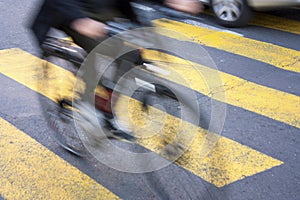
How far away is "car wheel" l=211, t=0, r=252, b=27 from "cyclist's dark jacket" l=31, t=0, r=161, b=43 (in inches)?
151

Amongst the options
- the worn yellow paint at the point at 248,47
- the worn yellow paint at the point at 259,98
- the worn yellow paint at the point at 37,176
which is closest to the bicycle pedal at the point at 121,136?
the worn yellow paint at the point at 37,176

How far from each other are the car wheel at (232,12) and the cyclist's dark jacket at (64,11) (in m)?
3.84

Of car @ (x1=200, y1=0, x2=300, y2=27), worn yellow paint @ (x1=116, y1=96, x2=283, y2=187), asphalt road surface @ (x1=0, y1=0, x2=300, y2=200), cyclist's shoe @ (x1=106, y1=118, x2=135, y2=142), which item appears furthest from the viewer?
car @ (x1=200, y1=0, x2=300, y2=27)

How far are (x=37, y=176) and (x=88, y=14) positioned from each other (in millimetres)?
1414

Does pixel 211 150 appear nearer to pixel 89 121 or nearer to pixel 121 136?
pixel 121 136

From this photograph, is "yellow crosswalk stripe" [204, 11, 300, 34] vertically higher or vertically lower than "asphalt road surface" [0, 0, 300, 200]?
higher

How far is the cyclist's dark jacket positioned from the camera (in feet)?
11.0

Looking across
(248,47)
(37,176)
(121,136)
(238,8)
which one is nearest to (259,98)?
(248,47)

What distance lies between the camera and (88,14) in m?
3.37

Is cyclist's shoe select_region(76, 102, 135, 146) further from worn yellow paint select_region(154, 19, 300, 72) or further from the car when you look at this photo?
the car

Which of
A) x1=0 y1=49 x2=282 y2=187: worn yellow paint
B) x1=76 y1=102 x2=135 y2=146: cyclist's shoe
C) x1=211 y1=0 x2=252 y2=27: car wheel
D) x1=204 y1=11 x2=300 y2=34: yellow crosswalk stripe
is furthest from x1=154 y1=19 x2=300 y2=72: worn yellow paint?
x1=76 y1=102 x2=135 y2=146: cyclist's shoe

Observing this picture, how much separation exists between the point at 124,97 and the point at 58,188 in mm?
917

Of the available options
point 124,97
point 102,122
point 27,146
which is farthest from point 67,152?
point 124,97

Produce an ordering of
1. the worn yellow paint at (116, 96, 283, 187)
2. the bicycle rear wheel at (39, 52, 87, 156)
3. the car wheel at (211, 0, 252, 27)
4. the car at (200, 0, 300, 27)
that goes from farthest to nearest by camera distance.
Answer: the car wheel at (211, 0, 252, 27)
the car at (200, 0, 300, 27)
the bicycle rear wheel at (39, 52, 87, 156)
the worn yellow paint at (116, 96, 283, 187)
